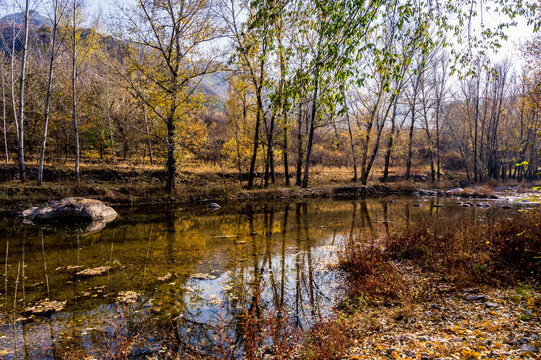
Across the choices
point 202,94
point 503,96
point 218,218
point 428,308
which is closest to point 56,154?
point 202,94

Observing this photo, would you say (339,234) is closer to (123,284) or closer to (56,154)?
(123,284)

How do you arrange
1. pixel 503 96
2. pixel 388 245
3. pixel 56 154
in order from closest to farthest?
pixel 388 245 < pixel 56 154 < pixel 503 96

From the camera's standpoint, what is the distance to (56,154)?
26406 mm

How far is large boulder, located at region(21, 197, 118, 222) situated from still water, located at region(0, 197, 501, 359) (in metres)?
1.00

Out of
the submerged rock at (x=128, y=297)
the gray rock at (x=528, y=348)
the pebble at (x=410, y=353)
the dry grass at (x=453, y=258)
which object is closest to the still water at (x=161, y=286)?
the submerged rock at (x=128, y=297)

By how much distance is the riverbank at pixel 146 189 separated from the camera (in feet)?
56.1

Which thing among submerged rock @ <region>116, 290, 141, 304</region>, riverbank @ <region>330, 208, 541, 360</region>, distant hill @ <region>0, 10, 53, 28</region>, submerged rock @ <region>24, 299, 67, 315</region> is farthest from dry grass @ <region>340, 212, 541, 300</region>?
distant hill @ <region>0, 10, 53, 28</region>

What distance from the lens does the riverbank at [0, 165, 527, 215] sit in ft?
56.1

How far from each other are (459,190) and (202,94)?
25005 mm

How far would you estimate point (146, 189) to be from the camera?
20062mm

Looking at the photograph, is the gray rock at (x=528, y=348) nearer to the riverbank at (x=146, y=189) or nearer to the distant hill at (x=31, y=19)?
the riverbank at (x=146, y=189)

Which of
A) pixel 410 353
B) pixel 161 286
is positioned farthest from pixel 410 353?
pixel 161 286

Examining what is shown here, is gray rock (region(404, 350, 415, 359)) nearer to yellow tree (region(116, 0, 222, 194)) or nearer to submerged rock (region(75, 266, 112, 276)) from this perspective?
submerged rock (region(75, 266, 112, 276))

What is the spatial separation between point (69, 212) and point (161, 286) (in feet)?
36.9
